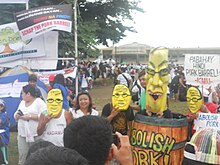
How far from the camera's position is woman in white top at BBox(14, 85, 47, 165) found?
16.0ft

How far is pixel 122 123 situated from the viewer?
4168 millimetres

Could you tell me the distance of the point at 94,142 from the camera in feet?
5.51

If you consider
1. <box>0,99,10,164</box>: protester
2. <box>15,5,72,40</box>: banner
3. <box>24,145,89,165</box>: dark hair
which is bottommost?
<box>0,99,10,164</box>: protester

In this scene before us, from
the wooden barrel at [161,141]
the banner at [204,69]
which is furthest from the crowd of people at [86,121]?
the banner at [204,69]

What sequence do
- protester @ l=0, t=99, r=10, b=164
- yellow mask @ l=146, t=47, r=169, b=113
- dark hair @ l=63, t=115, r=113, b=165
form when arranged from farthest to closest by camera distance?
1. protester @ l=0, t=99, r=10, b=164
2. yellow mask @ l=146, t=47, r=169, b=113
3. dark hair @ l=63, t=115, r=113, b=165

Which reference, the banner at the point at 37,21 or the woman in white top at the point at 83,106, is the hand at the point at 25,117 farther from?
the banner at the point at 37,21

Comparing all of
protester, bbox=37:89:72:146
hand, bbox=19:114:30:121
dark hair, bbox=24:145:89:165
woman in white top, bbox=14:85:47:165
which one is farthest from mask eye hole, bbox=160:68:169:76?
dark hair, bbox=24:145:89:165

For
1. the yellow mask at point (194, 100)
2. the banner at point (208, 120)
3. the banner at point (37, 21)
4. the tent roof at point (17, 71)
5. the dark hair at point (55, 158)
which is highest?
the banner at point (37, 21)

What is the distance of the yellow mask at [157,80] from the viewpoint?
4.00m

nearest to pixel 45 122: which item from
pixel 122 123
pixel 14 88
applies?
pixel 122 123

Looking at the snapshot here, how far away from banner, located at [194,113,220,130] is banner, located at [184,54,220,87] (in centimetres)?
116

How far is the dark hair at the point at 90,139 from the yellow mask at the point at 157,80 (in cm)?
227

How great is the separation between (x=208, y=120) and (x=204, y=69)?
1406 mm

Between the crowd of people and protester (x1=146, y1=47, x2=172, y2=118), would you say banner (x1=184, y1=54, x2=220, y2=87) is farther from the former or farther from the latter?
protester (x1=146, y1=47, x2=172, y2=118)
